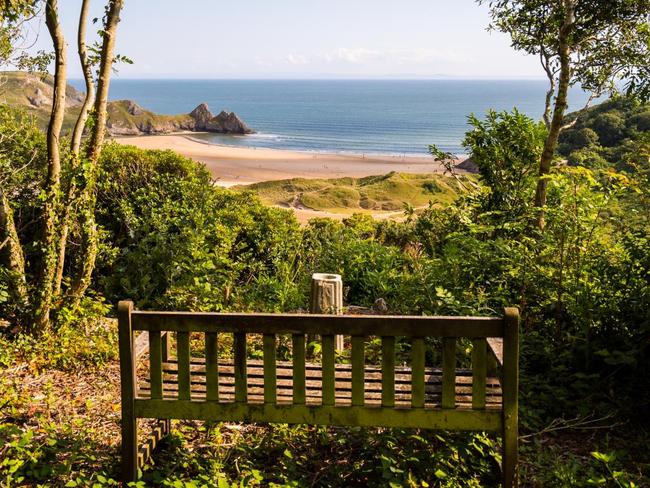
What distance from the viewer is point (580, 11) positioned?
7.95 meters

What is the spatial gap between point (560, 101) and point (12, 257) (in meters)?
6.31

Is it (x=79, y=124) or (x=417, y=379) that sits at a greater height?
(x=79, y=124)

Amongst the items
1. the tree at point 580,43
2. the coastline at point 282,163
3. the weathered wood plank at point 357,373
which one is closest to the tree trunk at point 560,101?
the tree at point 580,43

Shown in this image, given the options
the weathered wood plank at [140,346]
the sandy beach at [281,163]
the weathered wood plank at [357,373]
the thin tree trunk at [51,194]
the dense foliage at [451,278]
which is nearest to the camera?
the weathered wood plank at [357,373]

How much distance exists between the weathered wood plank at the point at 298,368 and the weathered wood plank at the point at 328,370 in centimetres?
11

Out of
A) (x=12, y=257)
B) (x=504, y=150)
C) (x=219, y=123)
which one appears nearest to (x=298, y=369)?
(x=12, y=257)

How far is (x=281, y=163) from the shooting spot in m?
66.5

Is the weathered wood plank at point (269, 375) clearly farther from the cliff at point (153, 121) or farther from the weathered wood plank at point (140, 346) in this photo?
the cliff at point (153, 121)

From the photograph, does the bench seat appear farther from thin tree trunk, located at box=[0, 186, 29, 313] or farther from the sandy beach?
the sandy beach

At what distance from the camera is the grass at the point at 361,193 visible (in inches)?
1460

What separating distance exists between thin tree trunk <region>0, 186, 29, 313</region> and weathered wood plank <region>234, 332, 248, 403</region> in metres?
3.12

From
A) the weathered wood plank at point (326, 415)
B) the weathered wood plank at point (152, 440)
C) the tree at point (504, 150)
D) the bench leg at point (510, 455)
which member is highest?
the tree at point (504, 150)

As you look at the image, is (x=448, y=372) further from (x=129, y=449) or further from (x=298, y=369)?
(x=129, y=449)

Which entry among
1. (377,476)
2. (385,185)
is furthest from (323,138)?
(377,476)
